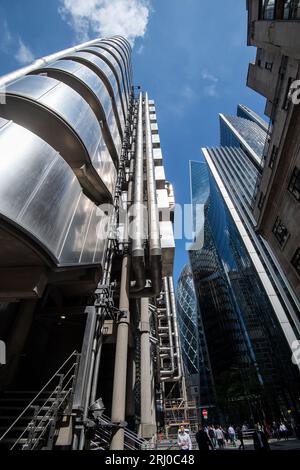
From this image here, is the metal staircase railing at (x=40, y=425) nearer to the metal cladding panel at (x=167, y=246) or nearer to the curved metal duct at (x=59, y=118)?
the curved metal duct at (x=59, y=118)

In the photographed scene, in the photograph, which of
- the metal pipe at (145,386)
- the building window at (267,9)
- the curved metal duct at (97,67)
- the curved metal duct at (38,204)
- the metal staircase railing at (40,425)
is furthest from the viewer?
the building window at (267,9)

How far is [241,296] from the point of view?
65188 mm

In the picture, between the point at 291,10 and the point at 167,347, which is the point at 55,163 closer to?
the point at 291,10

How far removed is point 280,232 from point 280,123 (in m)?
9.01

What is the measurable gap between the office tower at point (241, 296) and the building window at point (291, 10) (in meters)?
47.9

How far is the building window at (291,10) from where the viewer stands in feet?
44.5

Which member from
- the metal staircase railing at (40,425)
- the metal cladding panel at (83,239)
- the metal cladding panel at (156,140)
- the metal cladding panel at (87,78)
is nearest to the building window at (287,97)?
the metal cladding panel at (87,78)

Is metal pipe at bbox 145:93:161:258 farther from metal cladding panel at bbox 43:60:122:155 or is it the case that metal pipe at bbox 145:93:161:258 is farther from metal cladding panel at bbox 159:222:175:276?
metal cladding panel at bbox 43:60:122:155

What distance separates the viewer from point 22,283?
763 cm

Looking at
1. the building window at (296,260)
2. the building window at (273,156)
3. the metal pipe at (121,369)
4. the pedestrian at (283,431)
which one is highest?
the building window at (273,156)

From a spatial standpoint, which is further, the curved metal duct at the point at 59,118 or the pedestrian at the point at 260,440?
the pedestrian at the point at 260,440

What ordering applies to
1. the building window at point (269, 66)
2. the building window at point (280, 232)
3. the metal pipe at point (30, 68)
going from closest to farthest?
the metal pipe at point (30, 68)
the building window at point (280, 232)
the building window at point (269, 66)
